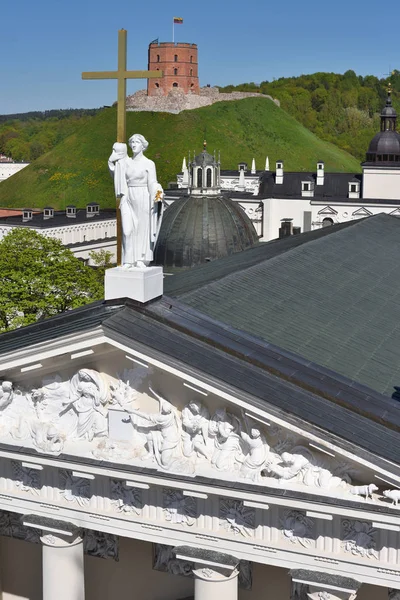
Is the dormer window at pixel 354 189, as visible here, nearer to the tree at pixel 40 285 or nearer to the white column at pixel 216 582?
the tree at pixel 40 285

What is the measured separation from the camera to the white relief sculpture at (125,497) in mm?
19000

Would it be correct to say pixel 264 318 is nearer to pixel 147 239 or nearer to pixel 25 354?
pixel 147 239

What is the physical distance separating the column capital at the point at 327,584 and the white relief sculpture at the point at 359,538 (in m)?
0.54

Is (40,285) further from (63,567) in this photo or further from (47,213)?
(47,213)

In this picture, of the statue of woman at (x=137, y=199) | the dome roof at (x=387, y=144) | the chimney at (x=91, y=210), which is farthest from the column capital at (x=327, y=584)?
the dome roof at (x=387, y=144)

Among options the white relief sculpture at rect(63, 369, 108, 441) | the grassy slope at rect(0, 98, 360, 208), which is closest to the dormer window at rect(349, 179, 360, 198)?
the grassy slope at rect(0, 98, 360, 208)

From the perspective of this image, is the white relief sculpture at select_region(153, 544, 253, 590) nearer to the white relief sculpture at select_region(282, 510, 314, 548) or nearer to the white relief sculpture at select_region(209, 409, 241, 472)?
the white relief sculpture at select_region(282, 510, 314, 548)

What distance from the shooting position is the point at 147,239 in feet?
65.7

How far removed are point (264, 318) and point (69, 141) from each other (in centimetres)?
16740

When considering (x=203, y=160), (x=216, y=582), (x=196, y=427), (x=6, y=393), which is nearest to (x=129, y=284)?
(x=6, y=393)

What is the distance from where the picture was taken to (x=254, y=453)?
57.0 feet

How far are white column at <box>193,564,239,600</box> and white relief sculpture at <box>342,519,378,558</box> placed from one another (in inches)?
97.1

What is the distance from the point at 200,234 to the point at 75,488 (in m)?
43.4

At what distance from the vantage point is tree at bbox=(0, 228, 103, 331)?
53.3m
